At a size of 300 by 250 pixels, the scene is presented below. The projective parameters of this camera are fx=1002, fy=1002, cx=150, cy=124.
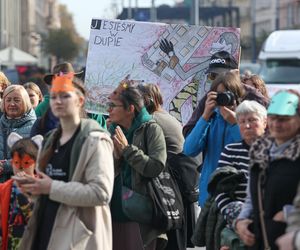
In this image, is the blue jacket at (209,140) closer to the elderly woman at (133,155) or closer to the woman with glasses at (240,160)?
the elderly woman at (133,155)

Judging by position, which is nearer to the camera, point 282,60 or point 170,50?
point 170,50

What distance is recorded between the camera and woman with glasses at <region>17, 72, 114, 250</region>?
5.52 m

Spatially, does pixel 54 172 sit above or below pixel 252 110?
below

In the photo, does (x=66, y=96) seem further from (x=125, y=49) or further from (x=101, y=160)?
(x=125, y=49)

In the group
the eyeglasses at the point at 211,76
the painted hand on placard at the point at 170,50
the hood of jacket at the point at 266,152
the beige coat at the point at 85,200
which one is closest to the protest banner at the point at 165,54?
the painted hand on placard at the point at 170,50

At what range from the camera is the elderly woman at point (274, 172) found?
4.99 meters

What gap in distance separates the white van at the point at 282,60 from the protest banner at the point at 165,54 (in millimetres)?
13951

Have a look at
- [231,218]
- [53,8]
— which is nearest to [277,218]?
[231,218]

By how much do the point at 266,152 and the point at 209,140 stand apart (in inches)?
81.3

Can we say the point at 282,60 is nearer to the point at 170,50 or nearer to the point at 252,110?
the point at 170,50

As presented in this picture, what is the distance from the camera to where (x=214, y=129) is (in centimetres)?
720

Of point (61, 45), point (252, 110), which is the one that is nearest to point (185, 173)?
point (252, 110)

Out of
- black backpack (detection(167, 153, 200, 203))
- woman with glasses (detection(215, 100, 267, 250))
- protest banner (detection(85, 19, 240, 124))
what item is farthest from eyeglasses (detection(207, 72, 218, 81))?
woman with glasses (detection(215, 100, 267, 250))

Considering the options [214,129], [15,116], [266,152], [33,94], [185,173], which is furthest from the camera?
[33,94]
